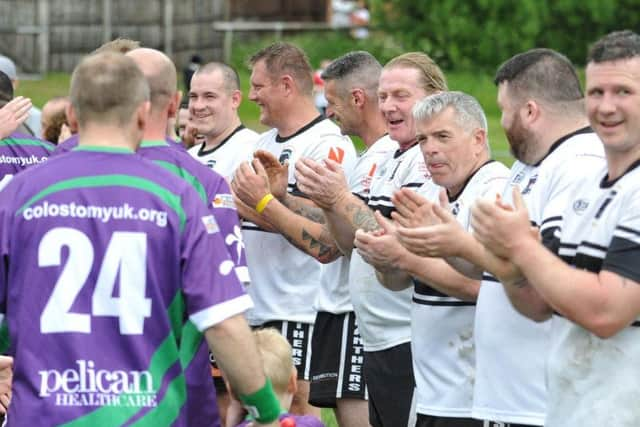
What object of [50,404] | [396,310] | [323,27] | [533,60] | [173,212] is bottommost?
[323,27]

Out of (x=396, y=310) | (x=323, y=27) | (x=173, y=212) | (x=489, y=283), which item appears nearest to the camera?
(x=173, y=212)

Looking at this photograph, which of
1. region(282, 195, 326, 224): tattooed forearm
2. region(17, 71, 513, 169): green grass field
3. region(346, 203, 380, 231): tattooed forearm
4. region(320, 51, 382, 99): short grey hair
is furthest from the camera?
region(17, 71, 513, 169): green grass field

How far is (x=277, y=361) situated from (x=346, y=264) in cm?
267

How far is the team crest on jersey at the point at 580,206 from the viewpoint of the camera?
5.04m

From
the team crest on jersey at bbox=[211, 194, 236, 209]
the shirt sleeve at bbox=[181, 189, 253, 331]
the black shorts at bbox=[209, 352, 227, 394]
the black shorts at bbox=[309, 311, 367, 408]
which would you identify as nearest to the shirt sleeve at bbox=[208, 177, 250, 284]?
the team crest on jersey at bbox=[211, 194, 236, 209]

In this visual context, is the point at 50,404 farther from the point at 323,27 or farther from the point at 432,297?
the point at 323,27

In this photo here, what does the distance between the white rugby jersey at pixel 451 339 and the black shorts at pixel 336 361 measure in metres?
1.47

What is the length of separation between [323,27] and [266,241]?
28438 mm

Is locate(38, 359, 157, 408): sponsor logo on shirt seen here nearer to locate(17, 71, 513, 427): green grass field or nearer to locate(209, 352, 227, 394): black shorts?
locate(209, 352, 227, 394): black shorts

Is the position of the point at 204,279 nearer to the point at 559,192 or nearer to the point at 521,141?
the point at 559,192

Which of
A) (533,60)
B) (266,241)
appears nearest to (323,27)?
(266,241)

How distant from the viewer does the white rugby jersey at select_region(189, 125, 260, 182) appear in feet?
28.8

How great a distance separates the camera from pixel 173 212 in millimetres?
4824

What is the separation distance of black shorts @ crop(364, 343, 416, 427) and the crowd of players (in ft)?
0.03
